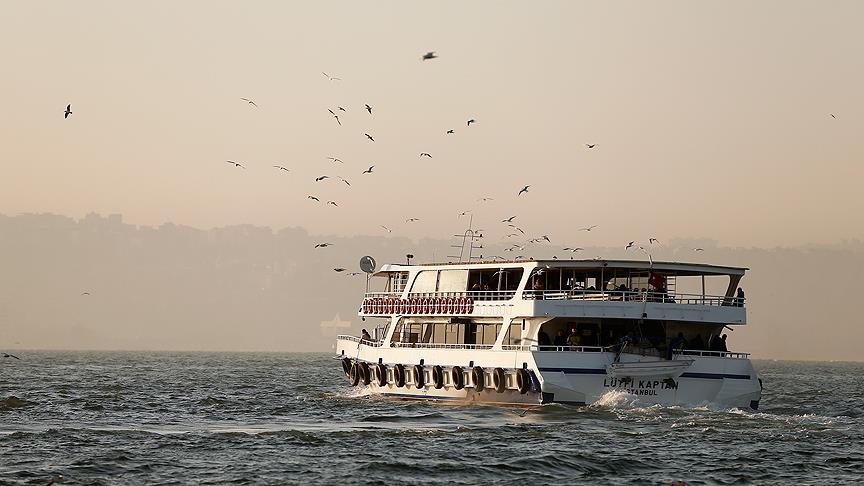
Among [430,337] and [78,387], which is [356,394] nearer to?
[430,337]

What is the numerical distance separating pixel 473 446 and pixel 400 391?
792 inches

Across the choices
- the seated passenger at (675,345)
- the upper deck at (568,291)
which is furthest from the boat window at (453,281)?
the seated passenger at (675,345)

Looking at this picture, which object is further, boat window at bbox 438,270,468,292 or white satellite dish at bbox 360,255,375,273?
white satellite dish at bbox 360,255,375,273

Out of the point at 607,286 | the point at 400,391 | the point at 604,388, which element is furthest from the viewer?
the point at 400,391

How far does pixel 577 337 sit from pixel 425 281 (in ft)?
40.9

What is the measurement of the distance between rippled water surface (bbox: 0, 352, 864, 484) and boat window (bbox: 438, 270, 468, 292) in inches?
214

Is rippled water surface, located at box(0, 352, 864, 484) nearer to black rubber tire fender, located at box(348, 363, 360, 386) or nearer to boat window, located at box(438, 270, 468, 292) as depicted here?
boat window, located at box(438, 270, 468, 292)

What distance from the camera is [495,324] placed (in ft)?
185

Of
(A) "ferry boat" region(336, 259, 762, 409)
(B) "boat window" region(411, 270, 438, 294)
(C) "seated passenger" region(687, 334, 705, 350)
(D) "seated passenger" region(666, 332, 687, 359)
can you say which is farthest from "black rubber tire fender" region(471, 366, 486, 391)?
(C) "seated passenger" region(687, 334, 705, 350)

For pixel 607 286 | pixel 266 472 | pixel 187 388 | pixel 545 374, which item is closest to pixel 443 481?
pixel 266 472

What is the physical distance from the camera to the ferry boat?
49.8m

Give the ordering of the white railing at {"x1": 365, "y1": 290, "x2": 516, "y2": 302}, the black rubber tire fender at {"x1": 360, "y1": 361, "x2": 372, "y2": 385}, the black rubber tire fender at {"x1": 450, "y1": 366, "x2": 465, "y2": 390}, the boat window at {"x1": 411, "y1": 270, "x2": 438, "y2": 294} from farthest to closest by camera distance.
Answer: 1. the black rubber tire fender at {"x1": 360, "y1": 361, "x2": 372, "y2": 385}
2. the boat window at {"x1": 411, "y1": 270, "x2": 438, "y2": 294}
3. the black rubber tire fender at {"x1": 450, "y1": 366, "x2": 465, "y2": 390}
4. the white railing at {"x1": 365, "y1": 290, "x2": 516, "y2": 302}

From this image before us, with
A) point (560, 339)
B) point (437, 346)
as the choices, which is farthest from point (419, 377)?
point (560, 339)

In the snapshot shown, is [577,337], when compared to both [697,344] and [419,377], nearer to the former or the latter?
[697,344]
